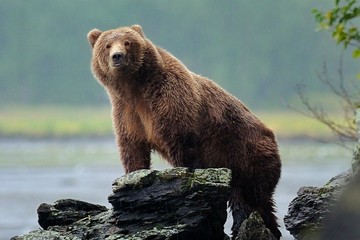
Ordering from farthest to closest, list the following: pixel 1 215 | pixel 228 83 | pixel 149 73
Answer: pixel 228 83
pixel 1 215
pixel 149 73

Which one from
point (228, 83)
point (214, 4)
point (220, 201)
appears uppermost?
point (214, 4)

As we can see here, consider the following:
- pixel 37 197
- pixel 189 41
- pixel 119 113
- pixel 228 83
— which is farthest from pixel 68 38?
pixel 119 113

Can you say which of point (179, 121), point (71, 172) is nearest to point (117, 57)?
point (179, 121)

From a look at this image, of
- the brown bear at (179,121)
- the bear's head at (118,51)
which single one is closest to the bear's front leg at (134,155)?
the brown bear at (179,121)

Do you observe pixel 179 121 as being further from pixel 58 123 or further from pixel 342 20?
pixel 58 123

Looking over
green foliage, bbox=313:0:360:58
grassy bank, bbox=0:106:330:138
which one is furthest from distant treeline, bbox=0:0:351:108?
green foliage, bbox=313:0:360:58

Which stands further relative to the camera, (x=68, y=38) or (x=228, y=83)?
(x=68, y=38)

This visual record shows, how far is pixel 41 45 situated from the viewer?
107562 millimetres

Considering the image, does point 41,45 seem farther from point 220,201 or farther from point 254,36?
point 220,201

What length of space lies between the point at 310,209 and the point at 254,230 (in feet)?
1.58

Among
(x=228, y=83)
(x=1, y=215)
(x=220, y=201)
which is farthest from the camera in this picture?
(x=228, y=83)

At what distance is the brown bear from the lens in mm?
8117

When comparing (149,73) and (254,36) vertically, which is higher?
(254,36)

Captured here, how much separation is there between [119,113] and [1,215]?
26999 mm
